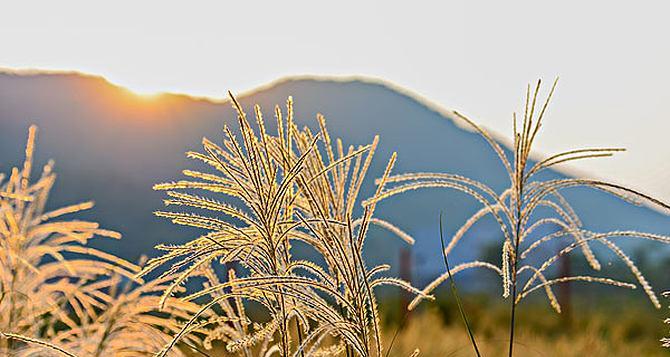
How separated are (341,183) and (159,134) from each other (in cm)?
3193

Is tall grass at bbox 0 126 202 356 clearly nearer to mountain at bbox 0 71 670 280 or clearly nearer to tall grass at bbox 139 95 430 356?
→ tall grass at bbox 139 95 430 356

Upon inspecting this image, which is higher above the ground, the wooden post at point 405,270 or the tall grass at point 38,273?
the tall grass at point 38,273

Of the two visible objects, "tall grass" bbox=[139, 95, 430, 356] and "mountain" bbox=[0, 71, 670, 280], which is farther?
"mountain" bbox=[0, 71, 670, 280]

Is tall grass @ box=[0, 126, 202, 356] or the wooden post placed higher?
tall grass @ box=[0, 126, 202, 356]

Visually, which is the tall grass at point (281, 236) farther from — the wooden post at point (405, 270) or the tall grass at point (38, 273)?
the wooden post at point (405, 270)

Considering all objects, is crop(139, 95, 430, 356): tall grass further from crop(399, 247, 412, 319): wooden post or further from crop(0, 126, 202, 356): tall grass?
crop(399, 247, 412, 319): wooden post

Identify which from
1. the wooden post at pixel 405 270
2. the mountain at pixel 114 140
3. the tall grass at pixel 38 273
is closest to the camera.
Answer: the tall grass at pixel 38 273

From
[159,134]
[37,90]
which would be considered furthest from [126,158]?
[37,90]

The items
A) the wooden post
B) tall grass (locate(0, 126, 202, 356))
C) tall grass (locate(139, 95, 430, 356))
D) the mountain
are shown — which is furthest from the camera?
the mountain

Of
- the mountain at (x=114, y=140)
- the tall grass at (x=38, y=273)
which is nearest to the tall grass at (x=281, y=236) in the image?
the tall grass at (x=38, y=273)

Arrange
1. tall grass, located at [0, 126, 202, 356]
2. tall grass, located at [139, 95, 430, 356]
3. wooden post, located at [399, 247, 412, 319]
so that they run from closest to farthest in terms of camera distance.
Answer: tall grass, located at [139, 95, 430, 356] → tall grass, located at [0, 126, 202, 356] → wooden post, located at [399, 247, 412, 319]

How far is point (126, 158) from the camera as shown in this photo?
33.1 meters

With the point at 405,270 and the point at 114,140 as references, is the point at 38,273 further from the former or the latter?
the point at 114,140

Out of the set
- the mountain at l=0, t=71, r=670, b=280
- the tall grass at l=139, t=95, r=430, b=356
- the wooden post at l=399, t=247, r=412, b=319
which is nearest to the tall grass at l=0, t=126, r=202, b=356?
the tall grass at l=139, t=95, r=430, b=356
